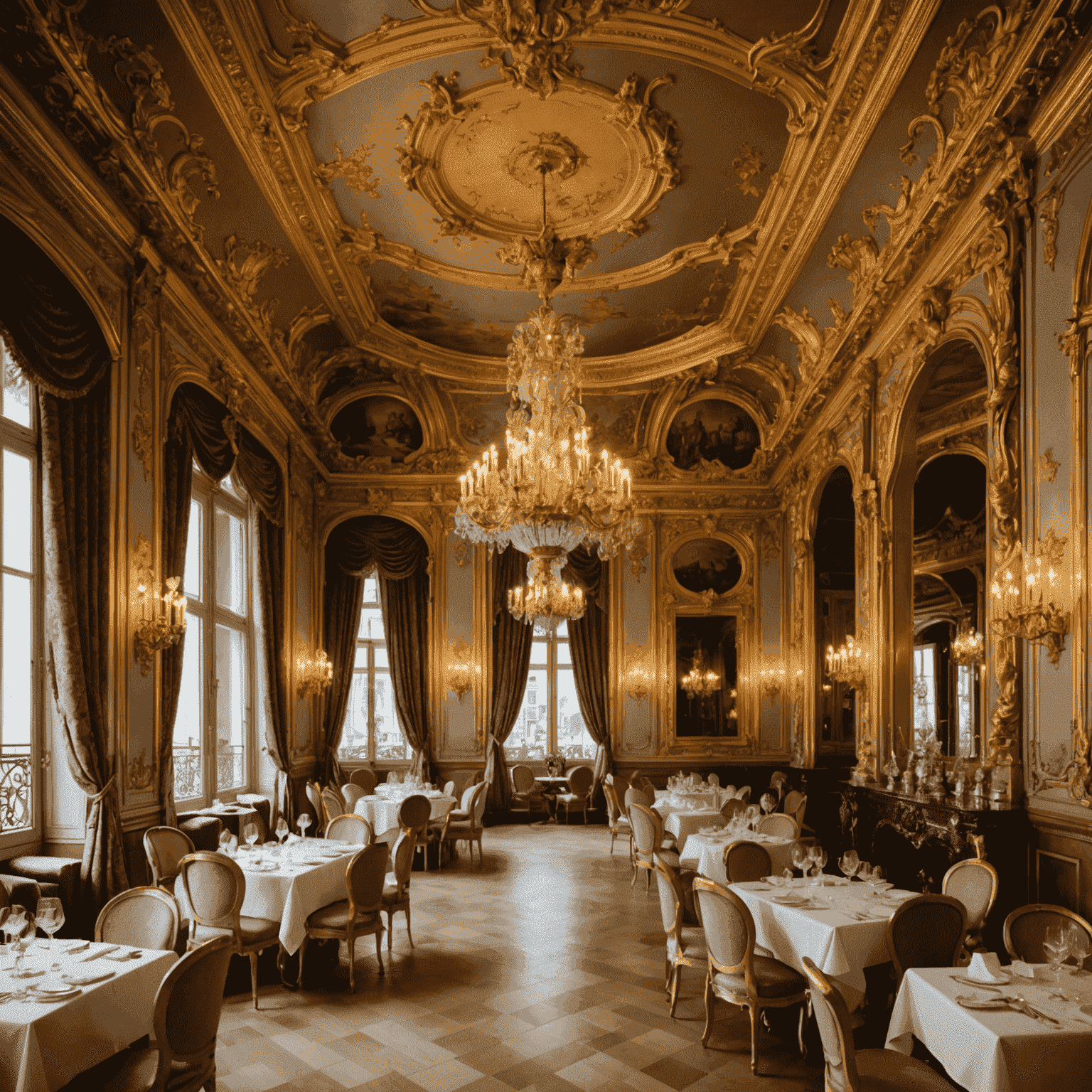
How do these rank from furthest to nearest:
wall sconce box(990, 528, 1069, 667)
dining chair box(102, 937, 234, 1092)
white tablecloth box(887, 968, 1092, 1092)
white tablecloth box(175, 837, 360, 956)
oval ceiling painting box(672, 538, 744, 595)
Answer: oval ceiling painting box(672, 538, 744, 595), white tablecloth box(175, 837, 360, 956), wall sconce box(990, 528, 1069, 667), dining chair box(102, 937, 234, 1092), white tablecloth box(887, 968, 1092, 1092)

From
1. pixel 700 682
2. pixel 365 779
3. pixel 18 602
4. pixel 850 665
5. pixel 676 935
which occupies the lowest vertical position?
pixel 365 779

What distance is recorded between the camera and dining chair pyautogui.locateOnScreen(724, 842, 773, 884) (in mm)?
6012

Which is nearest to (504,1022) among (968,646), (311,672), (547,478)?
(547,478)

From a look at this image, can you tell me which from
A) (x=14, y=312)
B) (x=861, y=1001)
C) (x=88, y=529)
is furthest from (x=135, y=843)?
(x=861, y=1001)

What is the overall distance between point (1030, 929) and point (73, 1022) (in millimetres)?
4200

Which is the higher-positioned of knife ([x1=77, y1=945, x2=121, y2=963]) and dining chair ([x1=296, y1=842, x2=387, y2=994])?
knife ([x1=77, y1=945, x2=121, y2=963])

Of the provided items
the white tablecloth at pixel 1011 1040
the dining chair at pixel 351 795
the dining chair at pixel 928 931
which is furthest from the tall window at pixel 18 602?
the white tablecloth at pixel 1011 1040

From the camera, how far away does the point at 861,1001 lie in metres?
4.73

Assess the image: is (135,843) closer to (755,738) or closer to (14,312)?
(14,312)

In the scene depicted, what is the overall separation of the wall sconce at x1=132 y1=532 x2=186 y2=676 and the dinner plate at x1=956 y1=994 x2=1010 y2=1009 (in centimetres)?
568

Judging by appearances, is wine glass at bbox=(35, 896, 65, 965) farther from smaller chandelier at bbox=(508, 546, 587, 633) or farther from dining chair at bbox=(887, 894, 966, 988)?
smaller chandelier at bbox=(508, 546, 587, 633)

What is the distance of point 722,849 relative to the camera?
7.16 meters

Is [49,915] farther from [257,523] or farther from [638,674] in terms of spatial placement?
[638,674]

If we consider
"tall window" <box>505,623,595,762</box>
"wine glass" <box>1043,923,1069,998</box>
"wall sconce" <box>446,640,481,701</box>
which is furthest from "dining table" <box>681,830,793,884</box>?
"tall window" <box>505,623,595,762</box>
